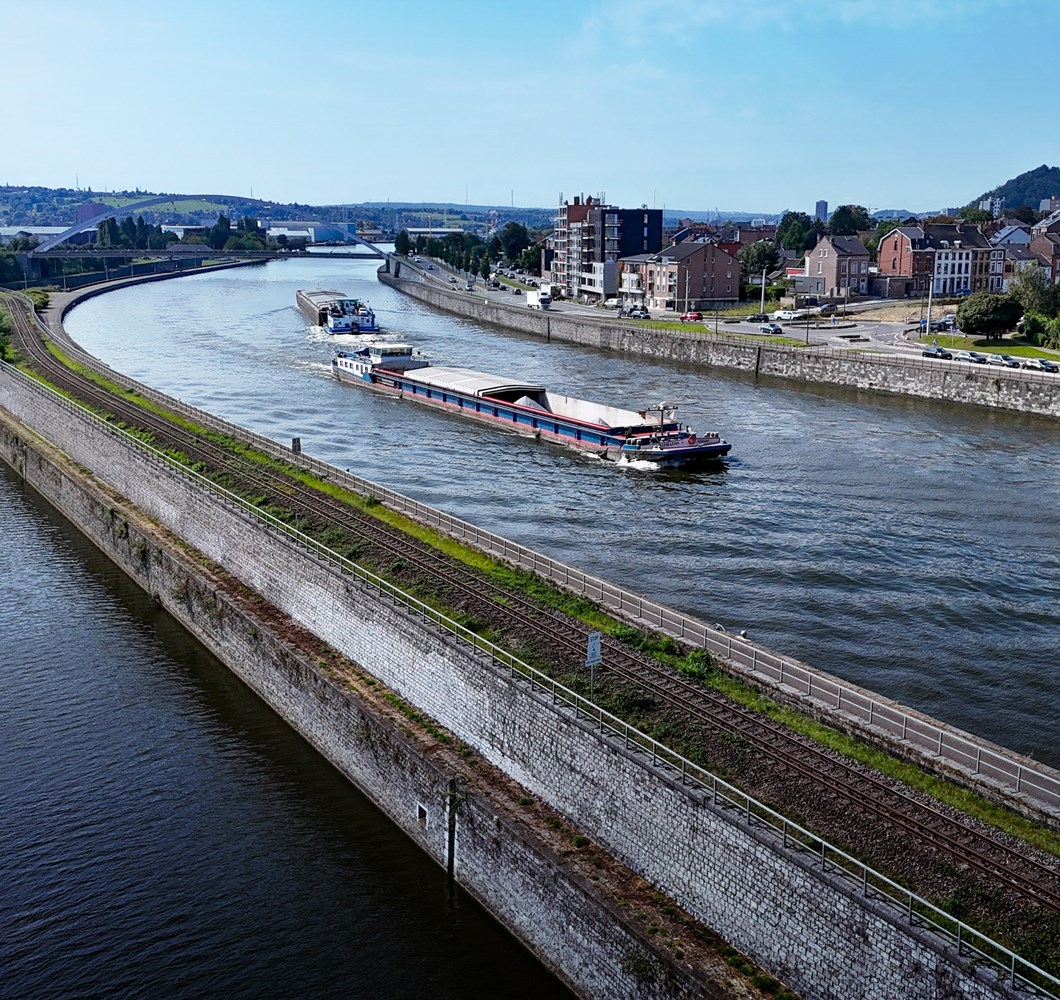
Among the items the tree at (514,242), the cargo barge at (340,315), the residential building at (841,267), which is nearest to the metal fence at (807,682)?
the cargo barge at (340,315)

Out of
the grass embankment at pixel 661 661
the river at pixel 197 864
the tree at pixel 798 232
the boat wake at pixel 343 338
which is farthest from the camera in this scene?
the tree at pixel 798 232

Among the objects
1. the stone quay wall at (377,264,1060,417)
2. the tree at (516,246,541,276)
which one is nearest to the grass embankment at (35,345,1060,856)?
the stone quay wall at (377,264,1060,417)

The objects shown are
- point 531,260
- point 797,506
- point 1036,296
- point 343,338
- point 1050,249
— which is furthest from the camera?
point 531,260

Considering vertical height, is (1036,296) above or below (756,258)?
below

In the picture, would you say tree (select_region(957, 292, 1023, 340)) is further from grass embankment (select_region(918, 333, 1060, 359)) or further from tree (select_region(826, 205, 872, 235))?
tree (select_region(826, 205, 872, 235))

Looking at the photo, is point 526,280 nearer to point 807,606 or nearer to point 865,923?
point 807,606

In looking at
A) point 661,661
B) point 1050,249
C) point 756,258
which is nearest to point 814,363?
point 756,258

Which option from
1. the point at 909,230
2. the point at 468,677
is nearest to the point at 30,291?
the point at 909,230

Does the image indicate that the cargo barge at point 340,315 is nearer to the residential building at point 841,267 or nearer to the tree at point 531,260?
the residential building at point 841,267

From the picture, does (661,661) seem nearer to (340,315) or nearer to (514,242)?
(340,315)
